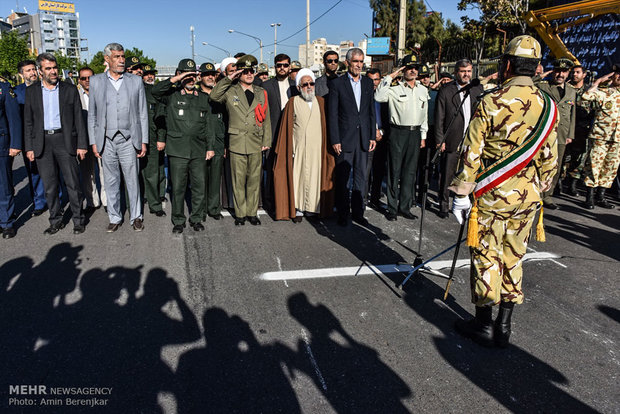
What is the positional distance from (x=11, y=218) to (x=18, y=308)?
2.70 meters

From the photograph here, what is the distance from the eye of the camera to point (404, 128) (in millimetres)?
6379

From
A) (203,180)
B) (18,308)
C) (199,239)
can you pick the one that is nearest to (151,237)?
(199,239)

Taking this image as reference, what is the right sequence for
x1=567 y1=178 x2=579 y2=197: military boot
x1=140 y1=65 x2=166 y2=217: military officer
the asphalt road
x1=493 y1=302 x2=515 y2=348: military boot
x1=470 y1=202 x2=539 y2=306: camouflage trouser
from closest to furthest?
the asphalt road → x1=470 y1=202 x2=539 y2=306: camouflage trouser → x1=493 y1=302 x2=515 y2=348: military boot → x1=140 y1=65 x2=166 y2=217: military officer → x1=567 y1=178 x2=579 y2=197: military boot

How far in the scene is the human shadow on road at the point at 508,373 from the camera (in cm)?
261

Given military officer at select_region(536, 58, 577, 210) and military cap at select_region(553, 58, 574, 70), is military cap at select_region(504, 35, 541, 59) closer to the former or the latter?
military officer at select_region(536, 58, 577, 210)

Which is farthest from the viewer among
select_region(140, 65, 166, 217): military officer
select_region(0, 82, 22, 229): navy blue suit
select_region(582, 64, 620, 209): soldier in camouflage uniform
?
select_region(582, 64, 620, 209): soldier in camouflage uniform

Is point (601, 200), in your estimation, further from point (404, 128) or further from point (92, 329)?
point (92, 329)

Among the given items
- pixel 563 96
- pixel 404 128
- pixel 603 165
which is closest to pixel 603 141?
pixel 603 165

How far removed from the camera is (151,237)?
5.47m

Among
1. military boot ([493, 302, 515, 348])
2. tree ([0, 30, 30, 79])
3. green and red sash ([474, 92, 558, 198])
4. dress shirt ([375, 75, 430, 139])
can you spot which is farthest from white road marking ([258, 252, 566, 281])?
tree ([0, 30, 30, 79])

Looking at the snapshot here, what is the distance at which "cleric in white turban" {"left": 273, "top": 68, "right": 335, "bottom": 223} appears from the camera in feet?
19.7

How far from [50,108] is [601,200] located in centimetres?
855

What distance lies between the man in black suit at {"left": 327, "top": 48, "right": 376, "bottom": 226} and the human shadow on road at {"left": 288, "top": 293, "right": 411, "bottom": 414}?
284cm

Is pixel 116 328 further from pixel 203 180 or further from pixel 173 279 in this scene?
pixel 203 180
